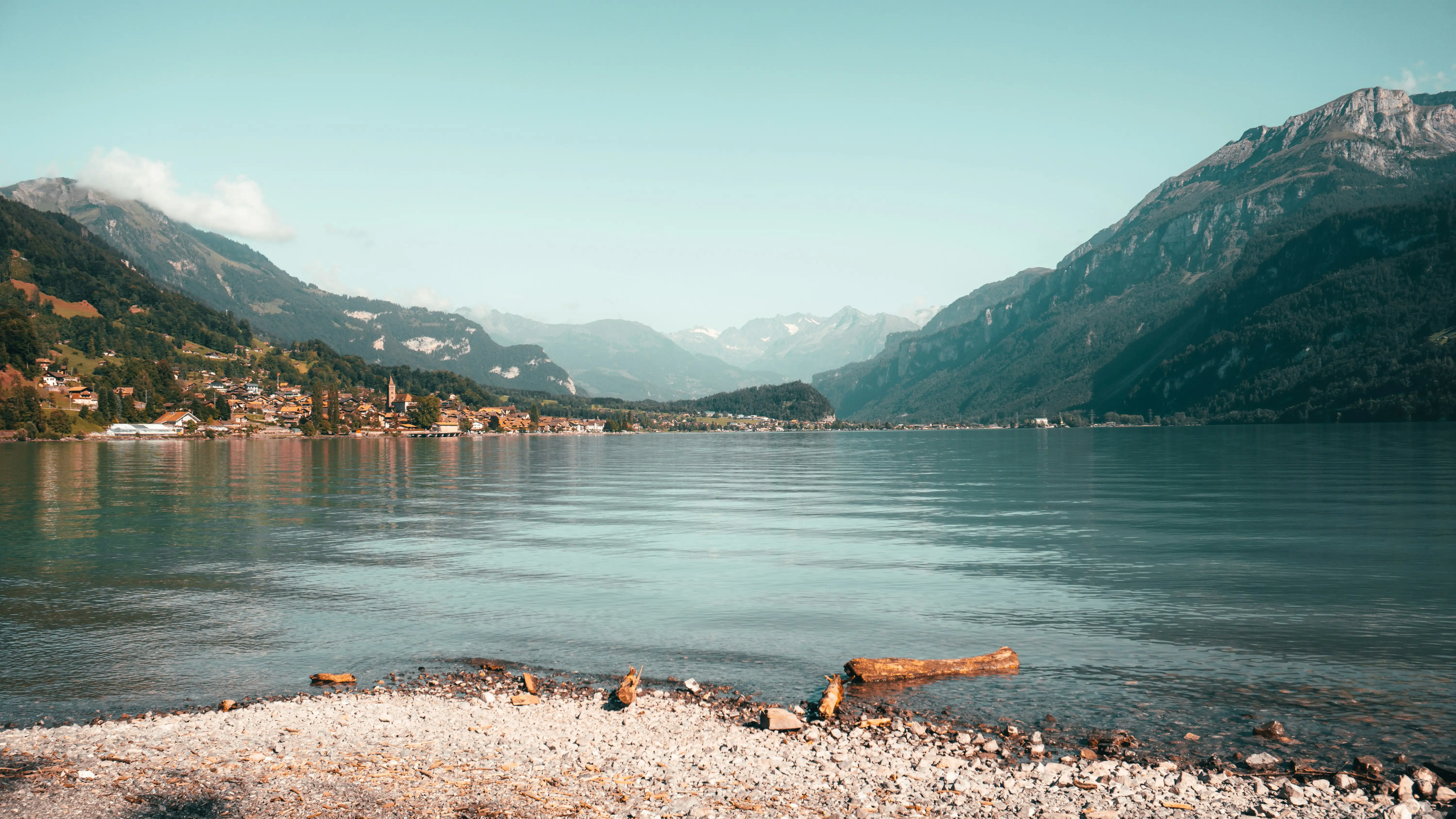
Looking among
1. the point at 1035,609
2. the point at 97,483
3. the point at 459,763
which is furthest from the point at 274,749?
the point at 97,483

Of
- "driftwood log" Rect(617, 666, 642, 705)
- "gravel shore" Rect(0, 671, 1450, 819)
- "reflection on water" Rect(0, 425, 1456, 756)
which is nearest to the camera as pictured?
"gravel shore" Rect(0, 671, 1450, 819)

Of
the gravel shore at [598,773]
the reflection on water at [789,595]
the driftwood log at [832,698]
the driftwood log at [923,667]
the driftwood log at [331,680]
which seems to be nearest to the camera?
the gravel shore at [598,773]

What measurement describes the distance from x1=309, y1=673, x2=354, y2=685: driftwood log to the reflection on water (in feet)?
→ 2.60

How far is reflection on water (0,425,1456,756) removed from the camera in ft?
65.5

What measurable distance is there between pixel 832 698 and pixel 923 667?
3.69 meters

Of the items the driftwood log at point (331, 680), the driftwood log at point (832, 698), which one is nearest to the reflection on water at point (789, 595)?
the driftwood log at point (331, 680)

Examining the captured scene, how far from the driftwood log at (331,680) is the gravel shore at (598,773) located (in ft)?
7.44

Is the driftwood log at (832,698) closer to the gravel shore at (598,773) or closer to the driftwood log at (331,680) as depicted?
the gravel shore at (598,773)

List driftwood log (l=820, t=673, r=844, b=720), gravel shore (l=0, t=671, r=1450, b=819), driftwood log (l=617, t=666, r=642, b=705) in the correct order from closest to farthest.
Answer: gravel shore (l=0, t=671, r=1450, b=819), driftwood log (l=820, t=673, r=844, b=720), driftwood log (l=617, t=666, r=642, b=705)

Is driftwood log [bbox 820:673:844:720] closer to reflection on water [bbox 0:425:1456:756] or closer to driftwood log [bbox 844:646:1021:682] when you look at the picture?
driftwood log [bbox 844:646:1021:682]

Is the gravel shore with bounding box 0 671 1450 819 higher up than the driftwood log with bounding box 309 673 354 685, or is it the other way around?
the gravel shore with bounding box 0 671 1450 819

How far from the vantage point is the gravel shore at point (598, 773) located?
44.0 ft

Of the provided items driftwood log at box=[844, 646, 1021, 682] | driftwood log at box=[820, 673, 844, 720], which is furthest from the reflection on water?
driftwood log at box=[820, 673, 844, 720]

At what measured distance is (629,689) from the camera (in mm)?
18734
